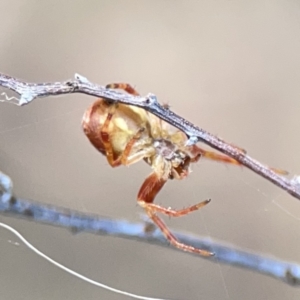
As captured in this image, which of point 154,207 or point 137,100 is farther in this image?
point 154,207

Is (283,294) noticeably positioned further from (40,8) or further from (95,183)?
(40,8)

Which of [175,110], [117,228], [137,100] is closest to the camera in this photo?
[137,100]

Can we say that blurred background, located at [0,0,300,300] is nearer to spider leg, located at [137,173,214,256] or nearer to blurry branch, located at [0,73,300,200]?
spider leg, located at [137,173,214,256]

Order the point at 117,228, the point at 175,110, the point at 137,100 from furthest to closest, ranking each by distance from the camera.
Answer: the point at 175,110
the point at 117,228
the point at 137,100

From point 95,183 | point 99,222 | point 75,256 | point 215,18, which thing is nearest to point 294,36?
point 215,18

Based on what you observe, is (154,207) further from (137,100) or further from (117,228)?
(137,100)

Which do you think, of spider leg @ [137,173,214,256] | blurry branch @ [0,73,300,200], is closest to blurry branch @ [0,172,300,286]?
spider leg @ [137,173,214,256]

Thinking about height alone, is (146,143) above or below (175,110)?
below

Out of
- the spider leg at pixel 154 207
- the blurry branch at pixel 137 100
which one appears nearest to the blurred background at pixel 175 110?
the spider leg at pixel 154 207

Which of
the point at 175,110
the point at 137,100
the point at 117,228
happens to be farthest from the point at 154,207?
the point at 175,110
